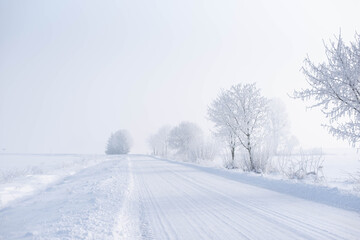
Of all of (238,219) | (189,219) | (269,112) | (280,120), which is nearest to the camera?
(238,219)

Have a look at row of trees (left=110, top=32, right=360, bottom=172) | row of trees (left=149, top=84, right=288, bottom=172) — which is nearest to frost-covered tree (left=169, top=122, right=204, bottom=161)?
row of trees (left=110, top=32, right=360, bottom=172)

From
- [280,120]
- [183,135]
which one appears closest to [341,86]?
[280,120]

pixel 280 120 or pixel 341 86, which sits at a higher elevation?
pixel 280 120

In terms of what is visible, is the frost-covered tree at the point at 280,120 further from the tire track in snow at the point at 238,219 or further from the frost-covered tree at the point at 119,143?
the frost-covered tree at the point at 119,143

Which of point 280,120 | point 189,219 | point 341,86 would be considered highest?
point 280,120

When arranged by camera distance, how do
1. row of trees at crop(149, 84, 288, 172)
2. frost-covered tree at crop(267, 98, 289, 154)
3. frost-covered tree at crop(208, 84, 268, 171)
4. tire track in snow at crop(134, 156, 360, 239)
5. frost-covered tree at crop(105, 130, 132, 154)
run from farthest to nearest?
frost-covered tree at crop(105, 130, 132, 154)
frost-covered tree at crop(267, 98, 289, 154)
frost-covered tree at crop(208, 84, 268, 171)
row of trees at crop(149, 84, 288, 172)
tire track in snow at crop(134, 156, 360, 239)

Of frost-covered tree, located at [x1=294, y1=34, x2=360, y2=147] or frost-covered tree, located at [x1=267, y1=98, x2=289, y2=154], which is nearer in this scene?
frost-covered tree, located at [x1=294, y1=34, x2=360, y2=147]

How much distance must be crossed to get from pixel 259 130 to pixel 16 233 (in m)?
19.4

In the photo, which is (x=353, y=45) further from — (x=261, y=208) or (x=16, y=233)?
(x=16, y=233)

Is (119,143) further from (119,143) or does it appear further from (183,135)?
(183,135)

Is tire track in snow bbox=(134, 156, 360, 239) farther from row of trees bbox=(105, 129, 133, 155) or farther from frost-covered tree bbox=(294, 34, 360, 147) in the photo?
row of trees bbox=(105, 129, 133, 155)

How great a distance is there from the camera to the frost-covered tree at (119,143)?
3733 inches

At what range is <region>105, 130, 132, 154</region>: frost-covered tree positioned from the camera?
94812 millimetres

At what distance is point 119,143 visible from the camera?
9519cm
